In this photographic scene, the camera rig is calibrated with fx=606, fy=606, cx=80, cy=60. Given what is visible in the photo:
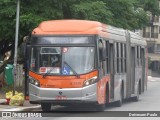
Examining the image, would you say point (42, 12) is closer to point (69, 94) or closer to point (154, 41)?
point (69, 94)

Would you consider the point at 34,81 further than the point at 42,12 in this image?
No

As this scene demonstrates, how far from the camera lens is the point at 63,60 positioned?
20.7 metres

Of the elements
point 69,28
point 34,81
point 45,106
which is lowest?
point 45,106

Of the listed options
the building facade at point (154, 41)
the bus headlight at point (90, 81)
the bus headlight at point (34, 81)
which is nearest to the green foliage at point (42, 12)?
the bus headlight at point (34, 81)

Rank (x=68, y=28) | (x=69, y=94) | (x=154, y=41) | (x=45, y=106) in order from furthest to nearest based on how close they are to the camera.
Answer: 1. (x=154, y=41)
2. (x=45, y=106)
3. (x=68, y=28)
4. (x=69, y=94)

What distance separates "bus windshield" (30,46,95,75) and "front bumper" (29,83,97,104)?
59 centimetres

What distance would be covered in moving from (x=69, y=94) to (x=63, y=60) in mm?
1211

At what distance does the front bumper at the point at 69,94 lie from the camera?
66.6 ft

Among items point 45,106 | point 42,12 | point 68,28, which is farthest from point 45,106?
point 42,12

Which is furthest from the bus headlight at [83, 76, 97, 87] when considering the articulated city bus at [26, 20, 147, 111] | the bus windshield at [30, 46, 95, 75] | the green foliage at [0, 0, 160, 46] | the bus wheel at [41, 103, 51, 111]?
the green foliage at [0, 0, 160, 46]

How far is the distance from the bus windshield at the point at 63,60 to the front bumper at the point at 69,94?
591 millimetres

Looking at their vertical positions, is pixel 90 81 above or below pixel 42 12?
below

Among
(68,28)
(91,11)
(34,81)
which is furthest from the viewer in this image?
(91,11)

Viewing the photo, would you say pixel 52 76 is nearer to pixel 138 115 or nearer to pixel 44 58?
pixel 44 58
